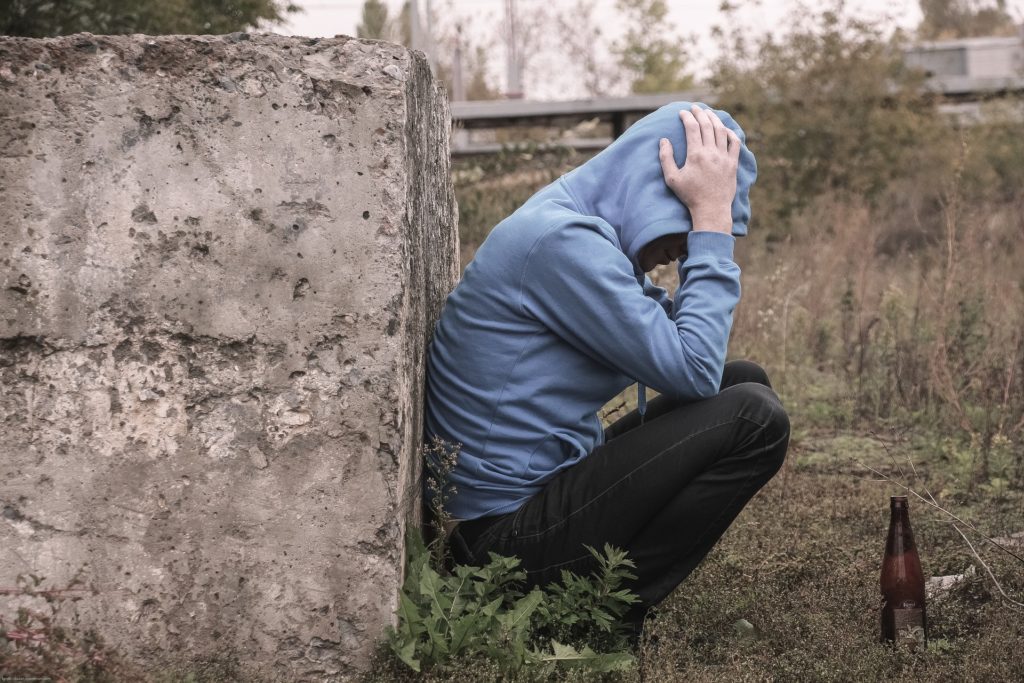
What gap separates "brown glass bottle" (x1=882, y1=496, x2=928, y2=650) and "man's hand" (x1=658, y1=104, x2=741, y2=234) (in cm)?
90

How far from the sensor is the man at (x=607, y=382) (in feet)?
8.82

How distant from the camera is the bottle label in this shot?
2.92 m

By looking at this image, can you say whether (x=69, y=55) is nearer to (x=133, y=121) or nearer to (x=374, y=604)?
(x=133, y=121)

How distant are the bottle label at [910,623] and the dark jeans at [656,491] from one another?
0.56 m

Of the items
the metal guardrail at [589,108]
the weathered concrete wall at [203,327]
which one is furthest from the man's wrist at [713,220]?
the metal guardrail at [589,108]

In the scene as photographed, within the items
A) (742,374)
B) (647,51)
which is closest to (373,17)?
(647,51)

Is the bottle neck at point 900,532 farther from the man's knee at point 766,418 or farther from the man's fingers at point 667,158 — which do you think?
the man's fingers at point 667,158

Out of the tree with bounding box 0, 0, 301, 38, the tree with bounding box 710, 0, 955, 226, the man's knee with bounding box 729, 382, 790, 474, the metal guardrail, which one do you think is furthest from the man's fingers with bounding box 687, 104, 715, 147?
the metal guardrail

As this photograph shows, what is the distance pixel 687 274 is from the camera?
279 centimetres

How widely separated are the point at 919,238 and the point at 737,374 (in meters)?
10.1

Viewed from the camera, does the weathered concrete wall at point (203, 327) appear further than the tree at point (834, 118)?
No

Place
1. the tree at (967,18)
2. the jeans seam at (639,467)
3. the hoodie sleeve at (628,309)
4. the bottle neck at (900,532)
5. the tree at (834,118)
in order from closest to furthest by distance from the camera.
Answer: the hoodie sleeve at (628,309), the jeans seam at (639,467), the bottle neck at (900,532), the tree at (834,118), the tree at (967,18)

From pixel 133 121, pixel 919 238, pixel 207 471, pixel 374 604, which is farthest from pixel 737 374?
pixel 919 238

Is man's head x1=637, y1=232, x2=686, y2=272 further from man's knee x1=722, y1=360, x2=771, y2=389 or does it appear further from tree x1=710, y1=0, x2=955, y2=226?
tree x1=710, y1=0, x2=955, y2=226
